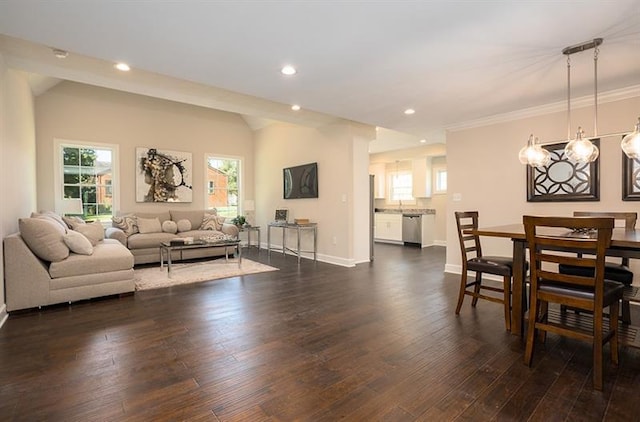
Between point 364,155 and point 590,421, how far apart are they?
15.2 ft

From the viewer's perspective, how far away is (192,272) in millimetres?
4816

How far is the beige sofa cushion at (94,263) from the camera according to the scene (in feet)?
10.7

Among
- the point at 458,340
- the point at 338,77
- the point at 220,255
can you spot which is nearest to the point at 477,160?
the point at 338,77

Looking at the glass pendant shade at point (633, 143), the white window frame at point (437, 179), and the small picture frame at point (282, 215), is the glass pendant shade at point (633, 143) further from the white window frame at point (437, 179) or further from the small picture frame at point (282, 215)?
the white window frame at point (437, 179)

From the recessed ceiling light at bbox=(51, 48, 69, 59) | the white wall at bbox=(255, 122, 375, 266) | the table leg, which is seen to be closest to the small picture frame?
the white wall at bbox=(255, 122, 375, 266)

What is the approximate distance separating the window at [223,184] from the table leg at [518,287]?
627 centimetres

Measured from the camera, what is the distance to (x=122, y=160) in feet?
20.4

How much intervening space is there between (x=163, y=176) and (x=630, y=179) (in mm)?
7352

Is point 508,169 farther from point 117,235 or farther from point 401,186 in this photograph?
point 117,235

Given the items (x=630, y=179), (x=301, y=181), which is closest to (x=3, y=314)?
(x=301, y=181)

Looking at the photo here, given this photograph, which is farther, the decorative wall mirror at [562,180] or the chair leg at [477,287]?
the decorative wall mirror at [562,180]

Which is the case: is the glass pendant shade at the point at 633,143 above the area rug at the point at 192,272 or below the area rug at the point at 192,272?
above

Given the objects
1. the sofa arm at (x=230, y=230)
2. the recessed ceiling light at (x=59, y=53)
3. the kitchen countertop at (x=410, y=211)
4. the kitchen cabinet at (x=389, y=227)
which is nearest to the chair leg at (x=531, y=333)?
the recessed ceiling light at (x=59, y=53)

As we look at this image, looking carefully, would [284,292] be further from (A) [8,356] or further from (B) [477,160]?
(B) [477,160]
